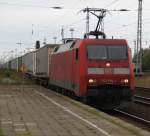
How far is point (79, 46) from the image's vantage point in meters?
21.3

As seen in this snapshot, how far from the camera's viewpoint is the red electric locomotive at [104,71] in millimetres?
20562

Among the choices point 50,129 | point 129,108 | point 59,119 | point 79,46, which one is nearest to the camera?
point 50,129

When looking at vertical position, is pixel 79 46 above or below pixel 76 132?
above

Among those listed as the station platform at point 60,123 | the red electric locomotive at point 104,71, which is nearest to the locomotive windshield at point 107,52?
the red electric locomotive at point 104,71

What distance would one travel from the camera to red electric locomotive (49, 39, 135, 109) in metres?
20.6

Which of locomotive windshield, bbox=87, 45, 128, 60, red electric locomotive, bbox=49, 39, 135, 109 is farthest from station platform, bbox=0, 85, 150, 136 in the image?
locomotive windshield, bbox=87, 45, 128, 60

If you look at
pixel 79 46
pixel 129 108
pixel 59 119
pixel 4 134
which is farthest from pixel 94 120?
pixel 129 108

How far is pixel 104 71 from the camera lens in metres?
20.8

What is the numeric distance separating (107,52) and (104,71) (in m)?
1.00

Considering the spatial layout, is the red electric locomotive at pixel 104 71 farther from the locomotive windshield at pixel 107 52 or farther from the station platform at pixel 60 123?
the station platform at pixel 60 123

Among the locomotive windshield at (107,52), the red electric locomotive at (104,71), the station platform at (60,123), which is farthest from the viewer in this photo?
the locomotive windshield at (107,52)

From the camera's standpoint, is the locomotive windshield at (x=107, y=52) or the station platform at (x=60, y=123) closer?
the station platform at (x=60, y=123)

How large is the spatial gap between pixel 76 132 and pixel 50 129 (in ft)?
2.62

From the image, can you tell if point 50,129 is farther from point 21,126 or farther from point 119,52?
point 119,52
